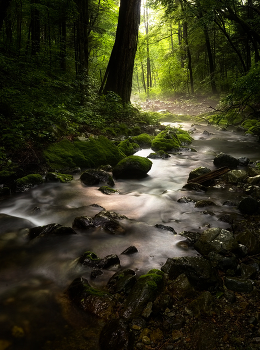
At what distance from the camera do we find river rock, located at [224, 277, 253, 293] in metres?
2.43

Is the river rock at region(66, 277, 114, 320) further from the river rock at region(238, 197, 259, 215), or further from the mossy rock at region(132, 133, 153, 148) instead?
the mossy rock at region(132, 133, 153, 148)

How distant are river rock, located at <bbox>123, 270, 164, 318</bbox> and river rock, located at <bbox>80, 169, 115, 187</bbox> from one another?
12.3 feet

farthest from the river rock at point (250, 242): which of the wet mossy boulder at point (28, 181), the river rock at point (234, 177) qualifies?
the wet mossy boulder at point (28, 181)

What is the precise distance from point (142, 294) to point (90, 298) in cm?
54

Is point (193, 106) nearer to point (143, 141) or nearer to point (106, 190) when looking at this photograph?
point (143, 141)

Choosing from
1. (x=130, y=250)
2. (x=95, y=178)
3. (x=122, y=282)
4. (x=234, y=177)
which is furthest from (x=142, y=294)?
(x=234, y=177)

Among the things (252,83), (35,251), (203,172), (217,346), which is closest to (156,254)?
(217,346)

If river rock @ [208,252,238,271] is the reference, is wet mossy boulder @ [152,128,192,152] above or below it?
above

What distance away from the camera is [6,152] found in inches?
231

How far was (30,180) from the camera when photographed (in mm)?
5676

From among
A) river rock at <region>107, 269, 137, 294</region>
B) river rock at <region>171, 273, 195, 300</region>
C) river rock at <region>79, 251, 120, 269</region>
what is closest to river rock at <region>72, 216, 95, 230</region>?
river rock at <region>79, 251, 120, 269</region>

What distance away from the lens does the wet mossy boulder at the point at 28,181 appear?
214 inches

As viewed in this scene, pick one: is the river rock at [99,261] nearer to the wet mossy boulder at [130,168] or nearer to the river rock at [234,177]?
the wet mossy boulder at [130,168]

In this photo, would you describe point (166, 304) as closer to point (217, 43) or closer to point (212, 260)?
point (212, 260)
